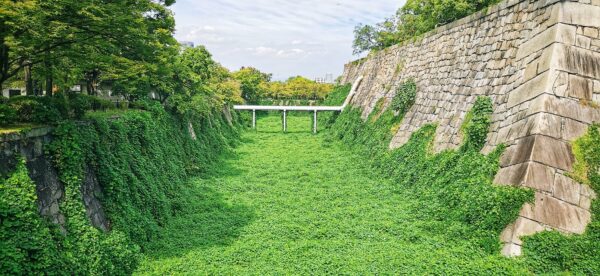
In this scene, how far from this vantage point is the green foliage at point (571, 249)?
783 cm

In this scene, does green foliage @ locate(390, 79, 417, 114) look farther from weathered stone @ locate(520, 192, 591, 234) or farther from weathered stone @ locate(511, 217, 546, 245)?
weathered stone @ locate(511, 217, 546, 245)

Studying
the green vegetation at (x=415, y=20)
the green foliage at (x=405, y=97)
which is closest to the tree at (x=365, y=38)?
the green vegetation at (x=415, y=20)

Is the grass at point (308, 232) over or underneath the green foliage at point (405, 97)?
underneath

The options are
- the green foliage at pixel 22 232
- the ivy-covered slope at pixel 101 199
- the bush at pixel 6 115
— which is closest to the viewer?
the green foliage at pixel 22 232

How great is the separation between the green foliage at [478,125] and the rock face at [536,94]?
9.0 inches

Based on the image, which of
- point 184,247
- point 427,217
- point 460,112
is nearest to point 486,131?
point 460,112

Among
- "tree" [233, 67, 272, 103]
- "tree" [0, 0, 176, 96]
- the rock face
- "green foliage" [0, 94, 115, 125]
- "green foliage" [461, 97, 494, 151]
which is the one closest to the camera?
"tree" [0, 0, 176, 96]

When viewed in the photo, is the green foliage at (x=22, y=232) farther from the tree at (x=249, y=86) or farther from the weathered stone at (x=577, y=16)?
the tree at (x=249, y=86)

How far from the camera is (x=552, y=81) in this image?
944 centimetres

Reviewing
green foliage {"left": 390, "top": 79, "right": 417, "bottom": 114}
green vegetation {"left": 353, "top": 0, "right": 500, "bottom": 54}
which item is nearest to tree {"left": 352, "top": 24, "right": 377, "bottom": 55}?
green vegetation {"left": 353, "top": 0, "right": 500, "bottom": 54}

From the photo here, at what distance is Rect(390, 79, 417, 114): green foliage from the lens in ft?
59.8

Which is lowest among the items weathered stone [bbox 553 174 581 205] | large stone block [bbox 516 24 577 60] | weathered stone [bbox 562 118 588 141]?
weathered stone [bbox 553 174 581 205]

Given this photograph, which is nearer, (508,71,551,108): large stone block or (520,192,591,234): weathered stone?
(520,192,591,234): weathered stone

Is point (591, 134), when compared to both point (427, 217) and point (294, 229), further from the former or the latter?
point (294, 229)
